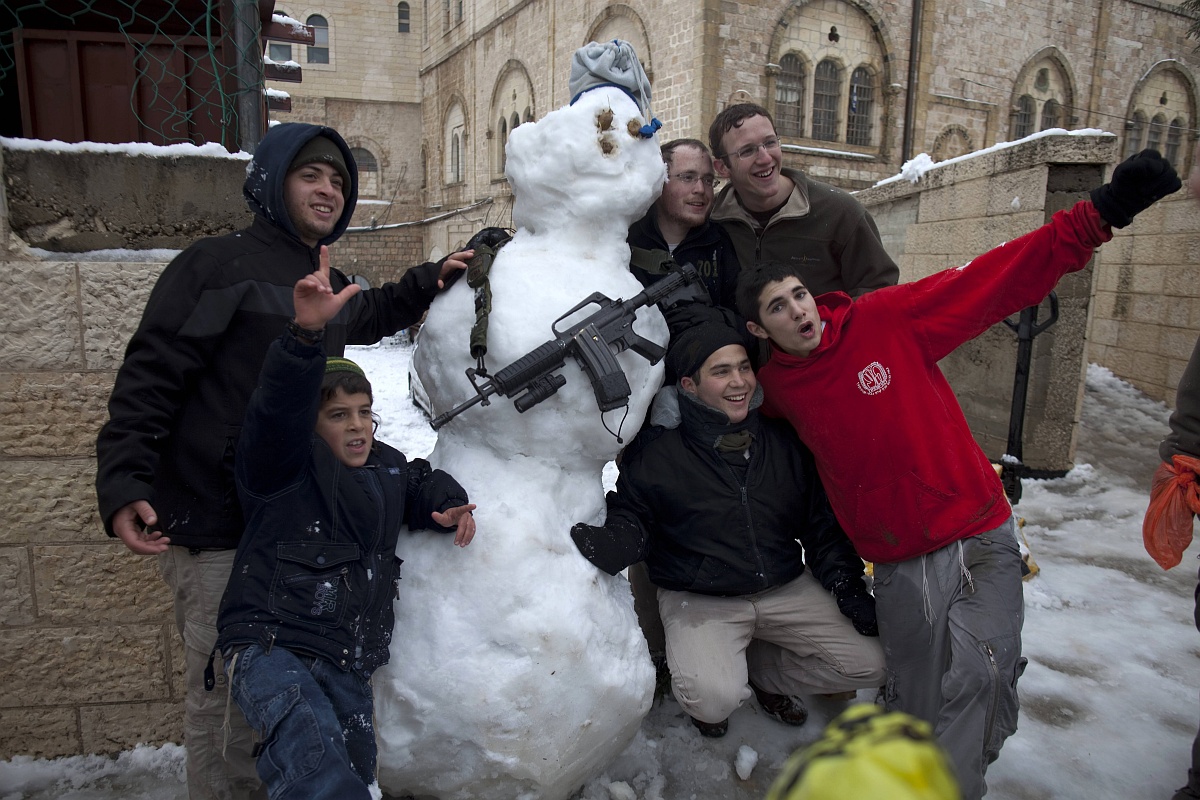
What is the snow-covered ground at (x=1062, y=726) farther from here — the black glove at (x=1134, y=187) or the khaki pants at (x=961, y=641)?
the black glove at (x=1134, y=187)

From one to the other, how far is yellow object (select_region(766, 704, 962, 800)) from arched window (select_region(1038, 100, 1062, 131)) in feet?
60.8

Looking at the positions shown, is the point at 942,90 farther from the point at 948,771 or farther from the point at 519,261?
the point at 948,771

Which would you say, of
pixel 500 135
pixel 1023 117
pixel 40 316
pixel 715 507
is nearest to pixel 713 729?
pixel 715 507

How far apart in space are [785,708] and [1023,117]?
1669cm

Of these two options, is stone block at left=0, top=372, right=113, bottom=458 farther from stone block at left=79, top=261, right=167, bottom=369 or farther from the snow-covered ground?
the snow-covered ground

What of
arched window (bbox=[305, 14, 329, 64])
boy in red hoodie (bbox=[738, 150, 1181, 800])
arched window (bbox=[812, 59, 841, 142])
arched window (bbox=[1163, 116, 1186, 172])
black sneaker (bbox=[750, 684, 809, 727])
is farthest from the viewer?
arched window (bbox=[305, 14, 329, 64])

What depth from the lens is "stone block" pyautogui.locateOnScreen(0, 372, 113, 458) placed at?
222 cm

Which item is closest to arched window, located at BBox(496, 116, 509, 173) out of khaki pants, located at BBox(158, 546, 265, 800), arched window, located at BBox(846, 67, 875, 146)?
arched window, located at BBox(846, 67, 875, 146)

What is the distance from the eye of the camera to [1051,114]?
15.6 m

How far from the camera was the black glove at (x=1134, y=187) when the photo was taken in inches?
71.1

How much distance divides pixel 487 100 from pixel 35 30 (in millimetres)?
17989

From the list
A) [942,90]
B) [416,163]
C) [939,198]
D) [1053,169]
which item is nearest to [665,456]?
[1053,169]

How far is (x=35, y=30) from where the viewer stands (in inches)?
98.9

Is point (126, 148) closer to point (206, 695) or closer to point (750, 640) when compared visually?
point (206, 695)
